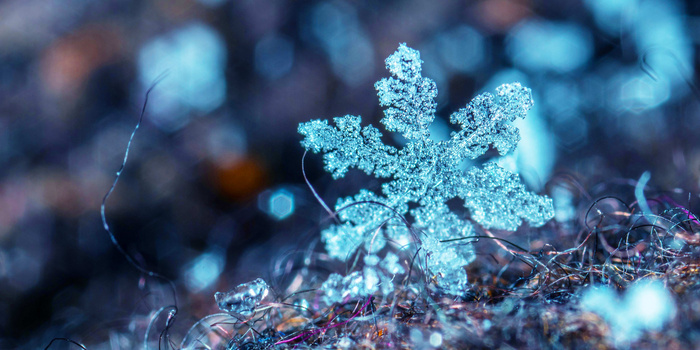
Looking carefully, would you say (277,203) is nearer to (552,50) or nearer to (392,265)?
(392,265)

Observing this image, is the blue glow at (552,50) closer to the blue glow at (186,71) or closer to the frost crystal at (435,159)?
the frost crystal at (435,159)

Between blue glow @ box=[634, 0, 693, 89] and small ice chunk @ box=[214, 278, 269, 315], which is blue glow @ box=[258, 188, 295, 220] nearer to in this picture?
small ice chunk @ box=[214, 278, 269, 315]

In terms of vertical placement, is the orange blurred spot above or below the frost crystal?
above

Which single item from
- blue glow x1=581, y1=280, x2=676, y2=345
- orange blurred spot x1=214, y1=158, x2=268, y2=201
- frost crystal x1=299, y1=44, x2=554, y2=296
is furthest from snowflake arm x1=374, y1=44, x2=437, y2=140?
orange blurred spot x1=214, y1=158, x2=268, y2=201

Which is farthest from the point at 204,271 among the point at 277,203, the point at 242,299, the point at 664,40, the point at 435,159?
the point at 664,40

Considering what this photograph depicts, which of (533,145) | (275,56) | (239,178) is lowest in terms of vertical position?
(533,145)
